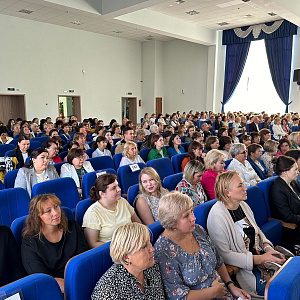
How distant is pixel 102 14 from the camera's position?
31.3 ft

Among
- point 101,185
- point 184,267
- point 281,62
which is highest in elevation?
point 281,62

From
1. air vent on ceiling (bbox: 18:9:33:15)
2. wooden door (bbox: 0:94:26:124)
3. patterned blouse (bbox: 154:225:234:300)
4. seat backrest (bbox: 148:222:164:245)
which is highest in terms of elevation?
air vent on ceiling (bbox: 18:9:33:15)

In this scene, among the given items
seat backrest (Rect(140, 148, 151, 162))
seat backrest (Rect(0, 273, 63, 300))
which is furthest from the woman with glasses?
seat backrest (Rect(0, 273, 63, 300))

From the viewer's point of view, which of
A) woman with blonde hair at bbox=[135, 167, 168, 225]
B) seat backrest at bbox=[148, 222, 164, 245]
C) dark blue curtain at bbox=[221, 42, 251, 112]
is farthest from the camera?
dark blue curtain at bbox=[221, 42, 251, 112]

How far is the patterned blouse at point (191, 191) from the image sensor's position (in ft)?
9.59

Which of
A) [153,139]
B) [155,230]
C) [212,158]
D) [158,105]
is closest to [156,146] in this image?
[153,139]

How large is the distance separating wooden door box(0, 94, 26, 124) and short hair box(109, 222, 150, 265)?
1213 centimetres

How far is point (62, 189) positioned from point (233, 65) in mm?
14098

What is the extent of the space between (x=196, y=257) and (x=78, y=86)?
531 inches

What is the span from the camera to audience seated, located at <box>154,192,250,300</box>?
1.67 metres

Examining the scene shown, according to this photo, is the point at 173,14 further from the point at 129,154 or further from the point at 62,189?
the point at 62,189

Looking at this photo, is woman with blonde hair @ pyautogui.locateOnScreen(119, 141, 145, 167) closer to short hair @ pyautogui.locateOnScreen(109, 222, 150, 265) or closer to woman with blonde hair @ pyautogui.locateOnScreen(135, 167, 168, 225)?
woman with blonde hair @ pyautogui.locateOnScreen(135, 167, 168, 225)

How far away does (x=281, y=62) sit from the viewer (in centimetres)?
1370

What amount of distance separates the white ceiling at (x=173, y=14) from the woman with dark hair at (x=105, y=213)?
290 inches
